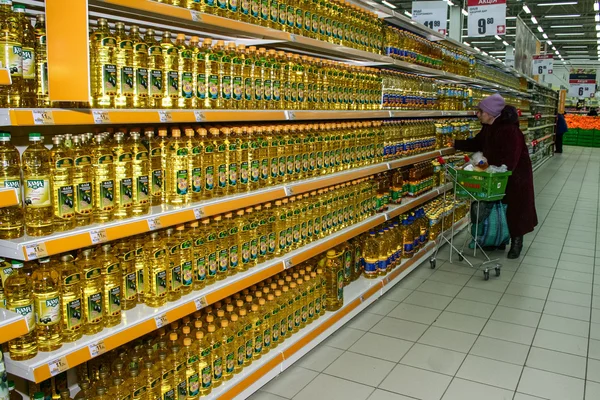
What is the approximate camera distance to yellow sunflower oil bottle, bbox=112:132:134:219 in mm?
2311

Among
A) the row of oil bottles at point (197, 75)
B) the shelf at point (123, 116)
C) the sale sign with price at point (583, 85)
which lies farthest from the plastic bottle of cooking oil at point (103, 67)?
the sale sign with price at point (583, 85)

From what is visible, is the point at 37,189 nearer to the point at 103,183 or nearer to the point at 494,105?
the point at 103,183

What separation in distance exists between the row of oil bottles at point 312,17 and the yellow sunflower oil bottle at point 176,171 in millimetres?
700

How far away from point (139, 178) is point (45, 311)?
2.39 feet

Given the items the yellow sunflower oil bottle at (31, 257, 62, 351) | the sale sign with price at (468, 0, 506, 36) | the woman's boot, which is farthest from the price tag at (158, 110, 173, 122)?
the sale sign with price at (468, 0, 506, 36)

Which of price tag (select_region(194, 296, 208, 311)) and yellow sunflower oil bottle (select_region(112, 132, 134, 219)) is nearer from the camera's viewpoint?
yellow sunflower oil bottle (select_region(112, 132, 134, 219))

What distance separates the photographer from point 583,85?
2977 centimetres

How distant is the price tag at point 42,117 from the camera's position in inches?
71.2

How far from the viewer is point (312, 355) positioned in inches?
146

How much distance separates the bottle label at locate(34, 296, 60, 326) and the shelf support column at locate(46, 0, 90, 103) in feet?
2.56

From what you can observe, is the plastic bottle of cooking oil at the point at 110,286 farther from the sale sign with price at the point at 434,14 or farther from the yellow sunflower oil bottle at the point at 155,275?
the sale sign with price at the point at 434,14

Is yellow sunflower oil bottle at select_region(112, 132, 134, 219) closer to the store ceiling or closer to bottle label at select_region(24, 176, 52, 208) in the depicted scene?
bottle label at select_region(24, 176, 52, 208)

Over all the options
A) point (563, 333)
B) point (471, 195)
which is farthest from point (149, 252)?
point (471, 195)

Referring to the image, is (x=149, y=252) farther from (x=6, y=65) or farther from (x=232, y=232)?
(x=6, y=65)
